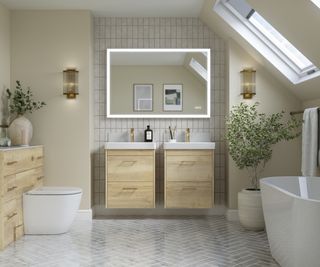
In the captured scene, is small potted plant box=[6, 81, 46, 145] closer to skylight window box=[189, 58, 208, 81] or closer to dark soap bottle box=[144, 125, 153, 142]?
dark soap bottle box=[144, 125, 153, 142]

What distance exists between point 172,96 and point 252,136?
1225mm

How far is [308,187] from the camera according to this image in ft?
12.1

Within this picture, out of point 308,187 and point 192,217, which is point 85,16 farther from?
point 308,187

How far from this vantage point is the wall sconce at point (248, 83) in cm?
503

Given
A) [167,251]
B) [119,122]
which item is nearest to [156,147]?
[119,122]

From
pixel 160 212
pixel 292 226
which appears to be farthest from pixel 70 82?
pixel 292 226

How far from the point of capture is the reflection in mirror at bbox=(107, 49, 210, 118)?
17.5 ft

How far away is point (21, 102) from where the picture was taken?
15.8ft

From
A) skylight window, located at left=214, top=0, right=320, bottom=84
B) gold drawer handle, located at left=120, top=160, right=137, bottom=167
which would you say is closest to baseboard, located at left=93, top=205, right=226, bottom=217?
gold drawer handle, located at left=120, top=160, right=137, bottom=167

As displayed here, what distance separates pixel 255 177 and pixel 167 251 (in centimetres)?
159

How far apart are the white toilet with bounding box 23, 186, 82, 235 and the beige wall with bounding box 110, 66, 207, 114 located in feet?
4.62

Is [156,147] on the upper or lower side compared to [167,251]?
upper

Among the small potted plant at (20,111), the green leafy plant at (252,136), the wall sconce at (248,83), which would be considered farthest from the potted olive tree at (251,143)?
the small potted plant at (20,111)

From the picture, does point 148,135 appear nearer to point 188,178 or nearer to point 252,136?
point 188,178
